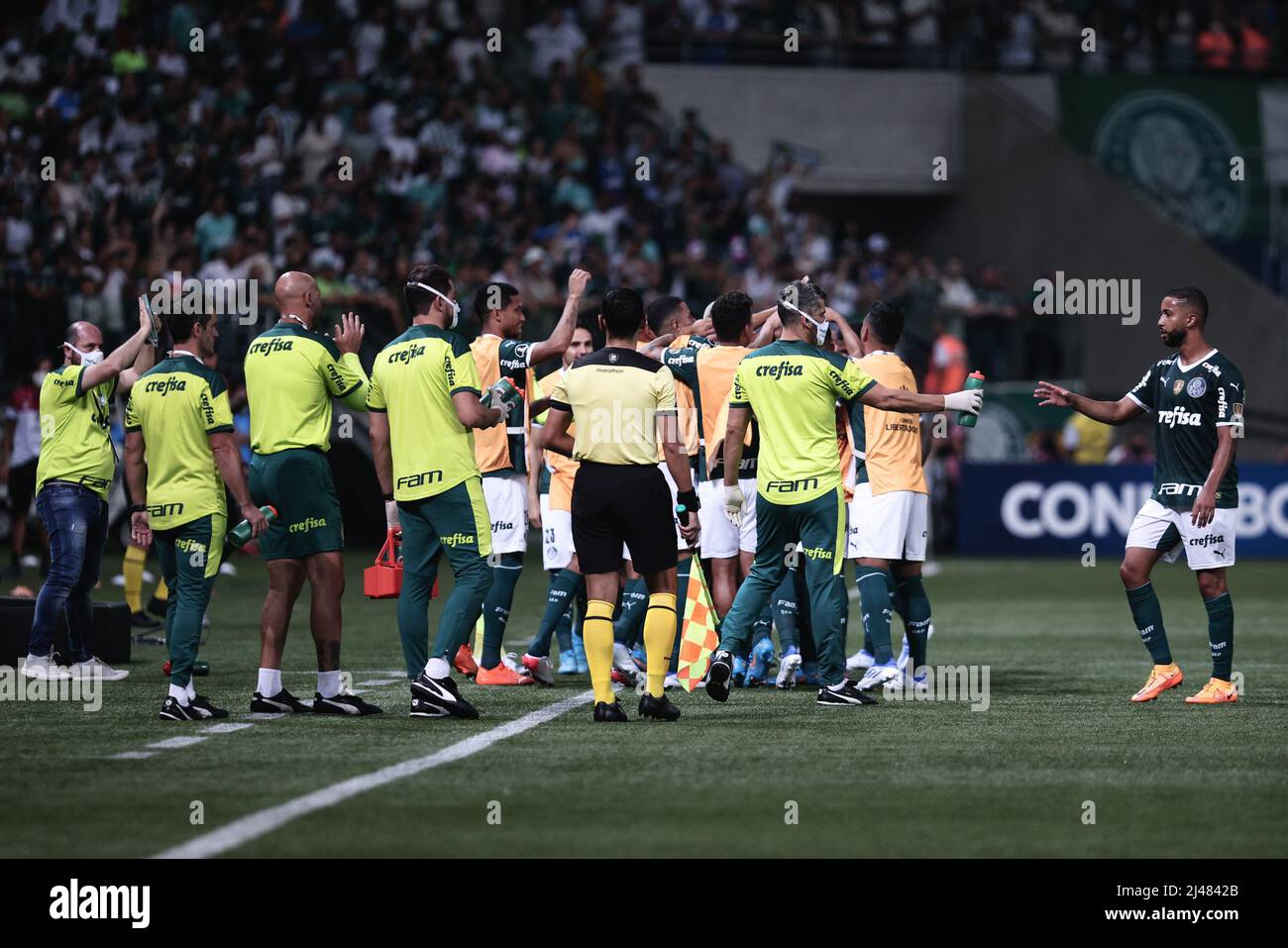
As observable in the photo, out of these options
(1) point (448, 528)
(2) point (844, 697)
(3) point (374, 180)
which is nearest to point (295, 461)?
(1) point (448, 528)

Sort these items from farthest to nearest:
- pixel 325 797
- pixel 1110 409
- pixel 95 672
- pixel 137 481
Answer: pixel 95 672, pixel 1110 409, pixel 137 481, pixel 325 797

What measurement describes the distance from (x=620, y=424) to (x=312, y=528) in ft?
5.67

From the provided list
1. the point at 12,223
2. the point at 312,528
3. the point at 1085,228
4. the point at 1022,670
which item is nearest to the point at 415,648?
the point at 312,528

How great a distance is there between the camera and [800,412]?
10.6 m

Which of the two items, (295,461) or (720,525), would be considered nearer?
(295,461)

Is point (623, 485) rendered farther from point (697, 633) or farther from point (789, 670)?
point (789, 670)

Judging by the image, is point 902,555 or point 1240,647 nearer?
point 902,555

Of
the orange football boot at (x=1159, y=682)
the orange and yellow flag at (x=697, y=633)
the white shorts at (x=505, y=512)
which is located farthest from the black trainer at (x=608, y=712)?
the orange football boot at (x=1159, y=682)

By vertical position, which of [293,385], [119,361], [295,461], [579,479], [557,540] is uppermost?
[119,361]

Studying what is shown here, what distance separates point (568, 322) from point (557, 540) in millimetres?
2507

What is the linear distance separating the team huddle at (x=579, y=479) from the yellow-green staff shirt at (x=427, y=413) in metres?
0.01

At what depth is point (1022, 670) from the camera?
13.3 m
